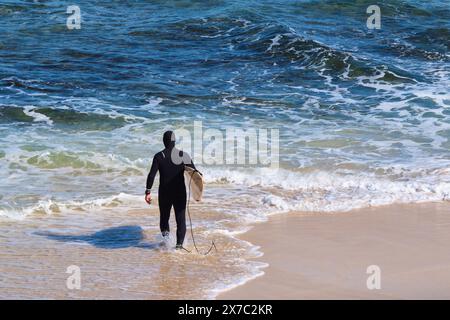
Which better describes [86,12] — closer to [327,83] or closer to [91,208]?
[327,83]

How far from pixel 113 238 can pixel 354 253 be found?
9.72 ft

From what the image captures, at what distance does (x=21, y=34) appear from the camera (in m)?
21.4

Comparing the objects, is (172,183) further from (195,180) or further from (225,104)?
(225,104)

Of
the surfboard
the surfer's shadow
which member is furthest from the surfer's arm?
the surfer's shadow

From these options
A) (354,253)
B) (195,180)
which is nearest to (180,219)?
(195,180)

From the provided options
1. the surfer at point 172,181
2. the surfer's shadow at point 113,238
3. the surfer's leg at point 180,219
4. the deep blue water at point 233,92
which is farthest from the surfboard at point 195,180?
the deep blue water at point 233,92

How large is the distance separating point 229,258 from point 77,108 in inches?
321

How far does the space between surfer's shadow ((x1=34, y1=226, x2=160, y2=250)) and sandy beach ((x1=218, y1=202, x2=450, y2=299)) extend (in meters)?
1.35

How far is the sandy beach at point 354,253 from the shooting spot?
7.79 m

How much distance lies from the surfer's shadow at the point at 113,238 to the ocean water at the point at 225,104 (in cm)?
19

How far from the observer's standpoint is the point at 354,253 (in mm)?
9008

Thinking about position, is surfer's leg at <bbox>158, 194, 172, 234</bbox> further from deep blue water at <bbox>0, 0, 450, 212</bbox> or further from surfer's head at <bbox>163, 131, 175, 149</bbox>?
deep blue water at <bbox>0, 0, 450, 212</bbox>

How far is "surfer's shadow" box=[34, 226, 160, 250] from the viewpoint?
933 cm

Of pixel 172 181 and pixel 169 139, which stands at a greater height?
pixel 169 139
